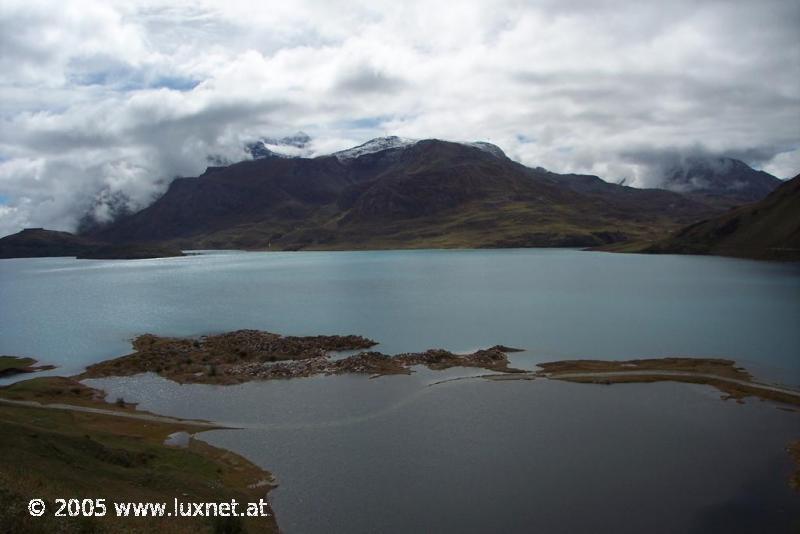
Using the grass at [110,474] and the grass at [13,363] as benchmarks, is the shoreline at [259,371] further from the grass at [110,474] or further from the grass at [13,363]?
the grass at [110,474]

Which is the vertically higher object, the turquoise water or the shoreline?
the turquoise water

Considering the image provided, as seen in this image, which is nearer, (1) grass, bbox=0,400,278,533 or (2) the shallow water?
(1) grass, bbox=0,400,278,533

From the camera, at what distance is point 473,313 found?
104 m

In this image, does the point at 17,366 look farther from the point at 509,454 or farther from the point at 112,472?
the point at 509,454

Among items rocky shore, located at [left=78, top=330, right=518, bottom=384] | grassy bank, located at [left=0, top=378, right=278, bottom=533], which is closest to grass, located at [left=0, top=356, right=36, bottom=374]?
rocky shore, located at [left=78, top=330, right=518, bottom=384]

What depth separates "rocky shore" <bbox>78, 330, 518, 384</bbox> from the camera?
6694cm

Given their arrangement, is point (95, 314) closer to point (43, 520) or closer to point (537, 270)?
point (43, 520)

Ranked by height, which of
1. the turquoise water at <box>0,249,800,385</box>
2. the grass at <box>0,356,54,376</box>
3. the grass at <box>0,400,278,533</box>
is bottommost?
the grass at <box>0,356,54,376</box>

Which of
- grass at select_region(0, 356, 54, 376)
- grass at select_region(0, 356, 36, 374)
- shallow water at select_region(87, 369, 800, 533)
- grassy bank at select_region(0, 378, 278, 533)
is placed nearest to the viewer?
grassy bank at select_region(0, 378, 278, 533)

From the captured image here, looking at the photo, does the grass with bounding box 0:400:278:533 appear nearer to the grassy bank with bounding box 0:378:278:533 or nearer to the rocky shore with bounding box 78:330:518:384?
the grassy bank with bounding box 0:378:278:533

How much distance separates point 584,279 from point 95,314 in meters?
121

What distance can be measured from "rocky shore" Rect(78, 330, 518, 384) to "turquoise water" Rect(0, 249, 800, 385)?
5.74 metres

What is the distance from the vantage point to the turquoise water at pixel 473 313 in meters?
78.4

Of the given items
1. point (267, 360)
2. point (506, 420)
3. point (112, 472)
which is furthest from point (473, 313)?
point (112, 472)
